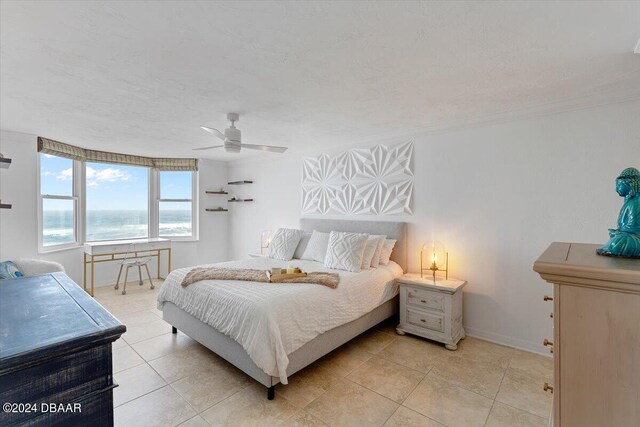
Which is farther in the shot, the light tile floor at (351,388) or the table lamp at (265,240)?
the table lamp at (265,240)

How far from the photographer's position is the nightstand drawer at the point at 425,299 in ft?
9.77

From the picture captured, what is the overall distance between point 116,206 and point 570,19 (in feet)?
20.8

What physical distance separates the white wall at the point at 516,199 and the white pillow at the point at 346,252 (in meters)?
0.74

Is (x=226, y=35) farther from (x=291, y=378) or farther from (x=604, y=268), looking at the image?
(x=291, y=378)

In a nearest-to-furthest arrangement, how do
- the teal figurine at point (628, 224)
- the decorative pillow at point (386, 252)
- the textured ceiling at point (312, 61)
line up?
the teal figurine at point (628, 224) → the textured ceiling at point (312, 61) → the decorative pillow at point (386, 252)

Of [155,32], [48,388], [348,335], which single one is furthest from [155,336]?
[155,32]

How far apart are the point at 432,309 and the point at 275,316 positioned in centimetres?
175

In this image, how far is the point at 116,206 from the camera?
5336 mm

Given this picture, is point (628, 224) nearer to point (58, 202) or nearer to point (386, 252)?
point (386, 252)

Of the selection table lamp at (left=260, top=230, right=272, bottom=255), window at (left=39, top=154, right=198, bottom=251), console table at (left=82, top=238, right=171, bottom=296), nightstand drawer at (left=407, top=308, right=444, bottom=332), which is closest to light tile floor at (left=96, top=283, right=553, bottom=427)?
nightstand drawer at (left=407, top=308, right=444, bottom=332)

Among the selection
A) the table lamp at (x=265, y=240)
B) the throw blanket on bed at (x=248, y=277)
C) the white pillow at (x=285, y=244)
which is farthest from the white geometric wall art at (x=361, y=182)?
the throw blanket on bed at (x=248, y=277)

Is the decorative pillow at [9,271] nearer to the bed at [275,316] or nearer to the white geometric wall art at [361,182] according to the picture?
Answer: the bed at [275,316]

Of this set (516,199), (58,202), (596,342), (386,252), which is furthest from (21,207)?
(516,199)

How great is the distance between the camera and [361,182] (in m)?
4.07
